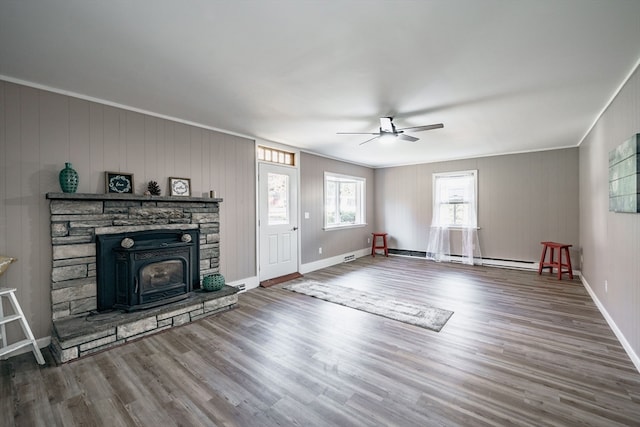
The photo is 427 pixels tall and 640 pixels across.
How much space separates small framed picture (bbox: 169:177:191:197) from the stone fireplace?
141mm

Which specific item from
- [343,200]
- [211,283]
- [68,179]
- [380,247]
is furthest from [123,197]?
[380,247]

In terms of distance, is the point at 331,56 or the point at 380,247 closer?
the point at 331,56

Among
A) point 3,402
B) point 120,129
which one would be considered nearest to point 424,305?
point 3,402

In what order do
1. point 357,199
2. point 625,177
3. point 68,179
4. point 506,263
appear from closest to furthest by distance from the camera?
point 625,177 → point 68,179 → point 506,263 → point 357,199

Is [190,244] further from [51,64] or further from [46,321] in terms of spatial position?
[51,64]

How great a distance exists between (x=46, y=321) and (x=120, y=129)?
7.15 ft

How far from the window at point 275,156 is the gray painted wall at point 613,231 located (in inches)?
179

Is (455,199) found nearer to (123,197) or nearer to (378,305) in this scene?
(378,305)

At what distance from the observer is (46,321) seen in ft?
9.02

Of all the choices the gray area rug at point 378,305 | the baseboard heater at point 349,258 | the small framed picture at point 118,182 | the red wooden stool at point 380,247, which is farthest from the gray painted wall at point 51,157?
the red wooden stool at point 380,247

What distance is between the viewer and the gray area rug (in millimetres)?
3343

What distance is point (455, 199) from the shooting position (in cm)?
674

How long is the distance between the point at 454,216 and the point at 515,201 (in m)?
1.27

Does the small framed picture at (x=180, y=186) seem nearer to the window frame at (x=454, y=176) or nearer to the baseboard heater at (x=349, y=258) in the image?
the baseboard heater at (x=349, y=258)
